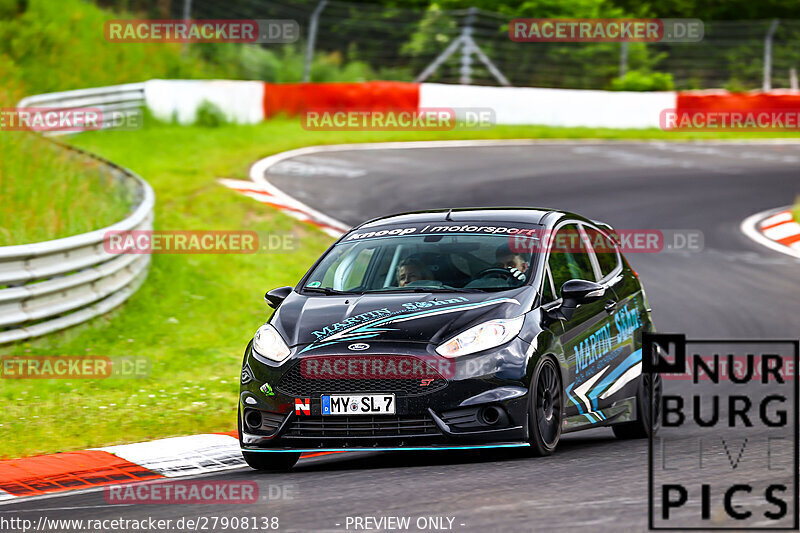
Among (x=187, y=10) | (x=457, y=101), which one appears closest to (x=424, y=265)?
(x=457, y=101)

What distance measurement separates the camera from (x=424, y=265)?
8242mm

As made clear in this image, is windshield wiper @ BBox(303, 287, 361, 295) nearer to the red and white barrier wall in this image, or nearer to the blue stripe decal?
the blue stripe decal

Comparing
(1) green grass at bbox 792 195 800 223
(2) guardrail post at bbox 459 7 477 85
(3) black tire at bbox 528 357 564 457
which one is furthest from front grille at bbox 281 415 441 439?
(2) guardrail post at bbox 459 7 477 85

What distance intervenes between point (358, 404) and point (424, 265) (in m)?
1.43

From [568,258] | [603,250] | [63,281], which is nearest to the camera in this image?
[568,258]

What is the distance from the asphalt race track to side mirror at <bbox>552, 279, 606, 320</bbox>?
0.84 metres

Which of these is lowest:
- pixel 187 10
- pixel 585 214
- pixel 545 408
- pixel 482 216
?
pixel 585 214

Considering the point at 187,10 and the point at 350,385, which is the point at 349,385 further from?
the point at 187,10

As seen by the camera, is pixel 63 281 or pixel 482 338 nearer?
pixel 482 338

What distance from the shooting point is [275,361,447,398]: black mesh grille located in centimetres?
705

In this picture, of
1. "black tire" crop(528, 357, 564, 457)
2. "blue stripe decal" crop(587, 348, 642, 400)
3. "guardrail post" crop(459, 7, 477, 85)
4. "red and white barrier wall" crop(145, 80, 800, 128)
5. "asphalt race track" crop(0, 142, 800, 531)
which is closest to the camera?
"asphalt race track" crop(0, 142, 800, 531)

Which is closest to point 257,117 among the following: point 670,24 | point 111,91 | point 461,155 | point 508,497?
point 111,91

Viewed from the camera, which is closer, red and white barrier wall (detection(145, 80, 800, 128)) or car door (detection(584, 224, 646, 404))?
car door (detection(584, 224, 646, 404))

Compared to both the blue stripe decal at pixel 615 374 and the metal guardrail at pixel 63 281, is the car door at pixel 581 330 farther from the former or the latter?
the metal guardrail at pixel 63 281
